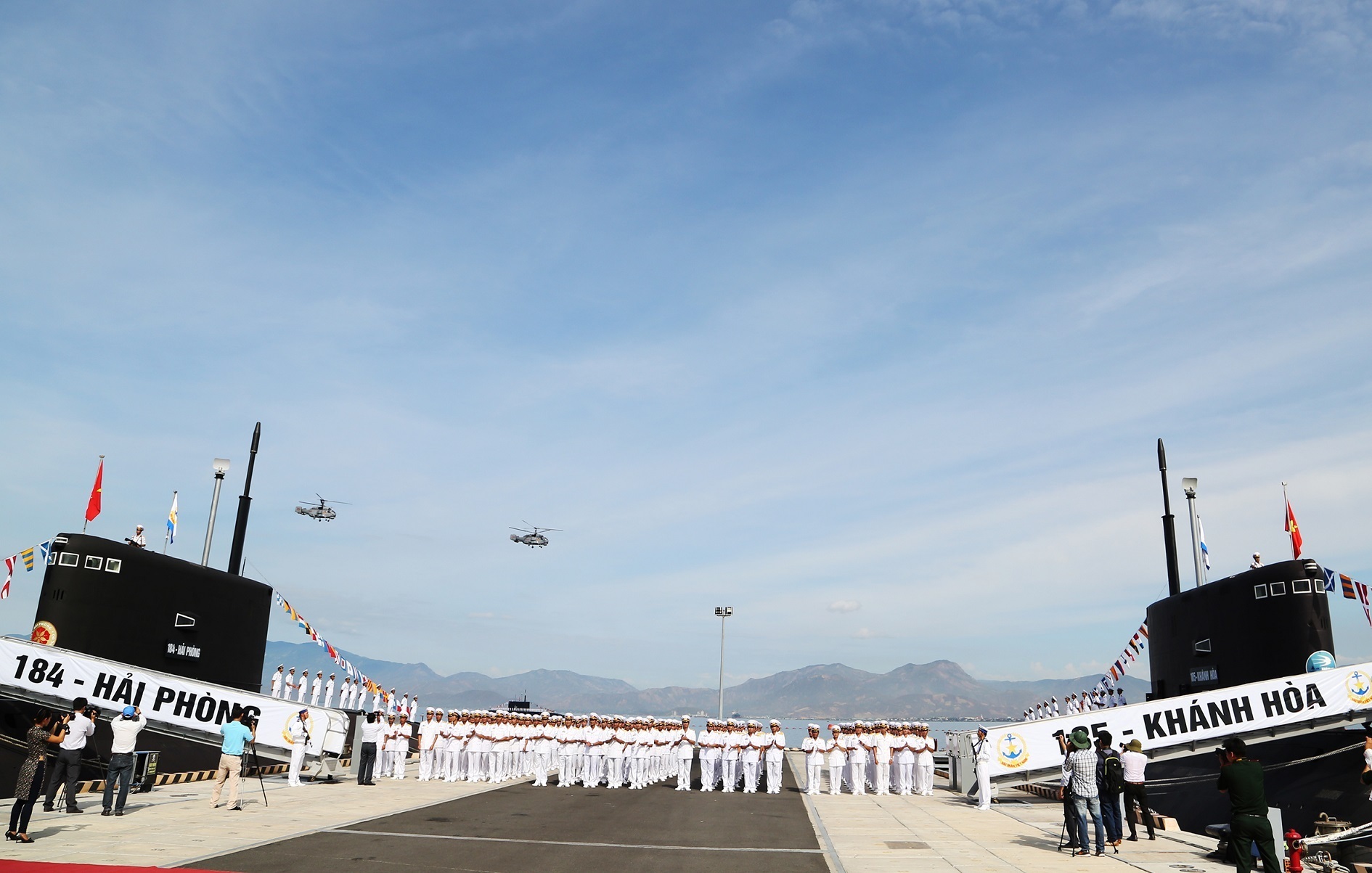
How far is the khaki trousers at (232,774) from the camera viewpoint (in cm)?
1472

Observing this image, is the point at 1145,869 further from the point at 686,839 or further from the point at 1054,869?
the point at 686,839

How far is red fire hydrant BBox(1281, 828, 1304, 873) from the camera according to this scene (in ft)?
33.9

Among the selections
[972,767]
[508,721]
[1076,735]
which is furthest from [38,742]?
[972,767]

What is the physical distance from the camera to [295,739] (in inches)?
757

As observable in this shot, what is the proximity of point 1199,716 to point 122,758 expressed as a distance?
19156 mm

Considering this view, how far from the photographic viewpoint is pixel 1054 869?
35.8 ft

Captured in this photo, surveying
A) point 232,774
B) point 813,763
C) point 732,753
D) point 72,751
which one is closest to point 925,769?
point 813,763

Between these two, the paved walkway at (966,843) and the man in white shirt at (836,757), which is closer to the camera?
the paved walkway at (966,843)

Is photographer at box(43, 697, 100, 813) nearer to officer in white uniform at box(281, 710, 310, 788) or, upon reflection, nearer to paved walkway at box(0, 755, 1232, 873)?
paved walkway at box(0, 755, 1232, 873)

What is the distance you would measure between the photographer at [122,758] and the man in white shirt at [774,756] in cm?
1287

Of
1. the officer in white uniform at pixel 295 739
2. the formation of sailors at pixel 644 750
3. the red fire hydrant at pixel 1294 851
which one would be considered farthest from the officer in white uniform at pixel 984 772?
the officer in white uniform at pixel 295 739

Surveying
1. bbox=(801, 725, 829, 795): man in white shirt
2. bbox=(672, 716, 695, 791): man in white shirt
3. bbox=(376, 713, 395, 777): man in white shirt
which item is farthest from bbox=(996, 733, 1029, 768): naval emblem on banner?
bbox=(376, 713, 395, 777): man in white shirt

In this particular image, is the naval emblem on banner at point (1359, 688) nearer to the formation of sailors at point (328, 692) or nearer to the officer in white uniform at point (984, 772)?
the officer in white uniform at point (984, 772)

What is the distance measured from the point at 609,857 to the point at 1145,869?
656 centimetres
